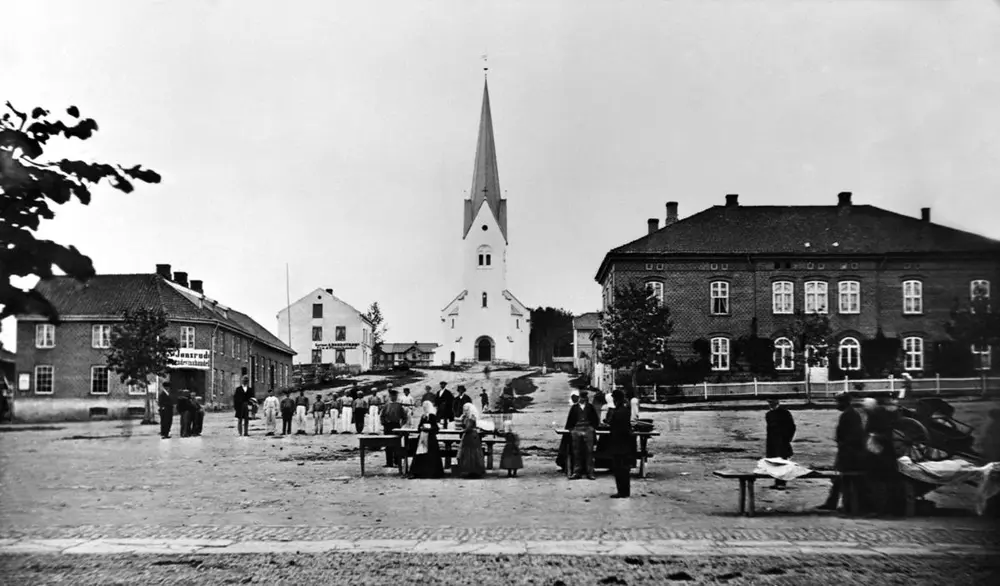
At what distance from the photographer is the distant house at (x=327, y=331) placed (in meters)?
85.7

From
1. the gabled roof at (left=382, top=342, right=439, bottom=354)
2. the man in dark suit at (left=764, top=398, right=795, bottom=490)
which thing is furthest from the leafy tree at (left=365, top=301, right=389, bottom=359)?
the man in dark suit at (left=764, top=398, right=795, bottom=490)

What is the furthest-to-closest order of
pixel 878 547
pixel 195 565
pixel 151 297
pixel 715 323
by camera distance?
pixel 715 323 → pixel 151 297 → pixel 878 547 → pixel 195 565

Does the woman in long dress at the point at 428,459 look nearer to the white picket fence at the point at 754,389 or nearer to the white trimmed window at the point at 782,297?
the white picket fence at the point at 754,389

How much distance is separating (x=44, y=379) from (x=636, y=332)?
24.1m

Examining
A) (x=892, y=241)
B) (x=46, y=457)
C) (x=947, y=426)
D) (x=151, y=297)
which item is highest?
(x=892, y=241)

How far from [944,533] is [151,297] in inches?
1189

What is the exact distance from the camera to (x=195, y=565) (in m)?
9.34

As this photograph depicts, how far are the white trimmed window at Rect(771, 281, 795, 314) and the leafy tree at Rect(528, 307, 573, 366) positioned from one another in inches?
2683

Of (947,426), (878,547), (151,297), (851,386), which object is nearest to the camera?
(878,547)

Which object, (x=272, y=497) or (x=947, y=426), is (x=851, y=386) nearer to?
(x=947, y=426)

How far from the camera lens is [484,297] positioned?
97.0m

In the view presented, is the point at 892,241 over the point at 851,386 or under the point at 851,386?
over

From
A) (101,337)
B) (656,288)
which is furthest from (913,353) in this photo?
(101,337)

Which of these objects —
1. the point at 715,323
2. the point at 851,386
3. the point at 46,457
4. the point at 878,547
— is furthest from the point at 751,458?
the point at 715,323
